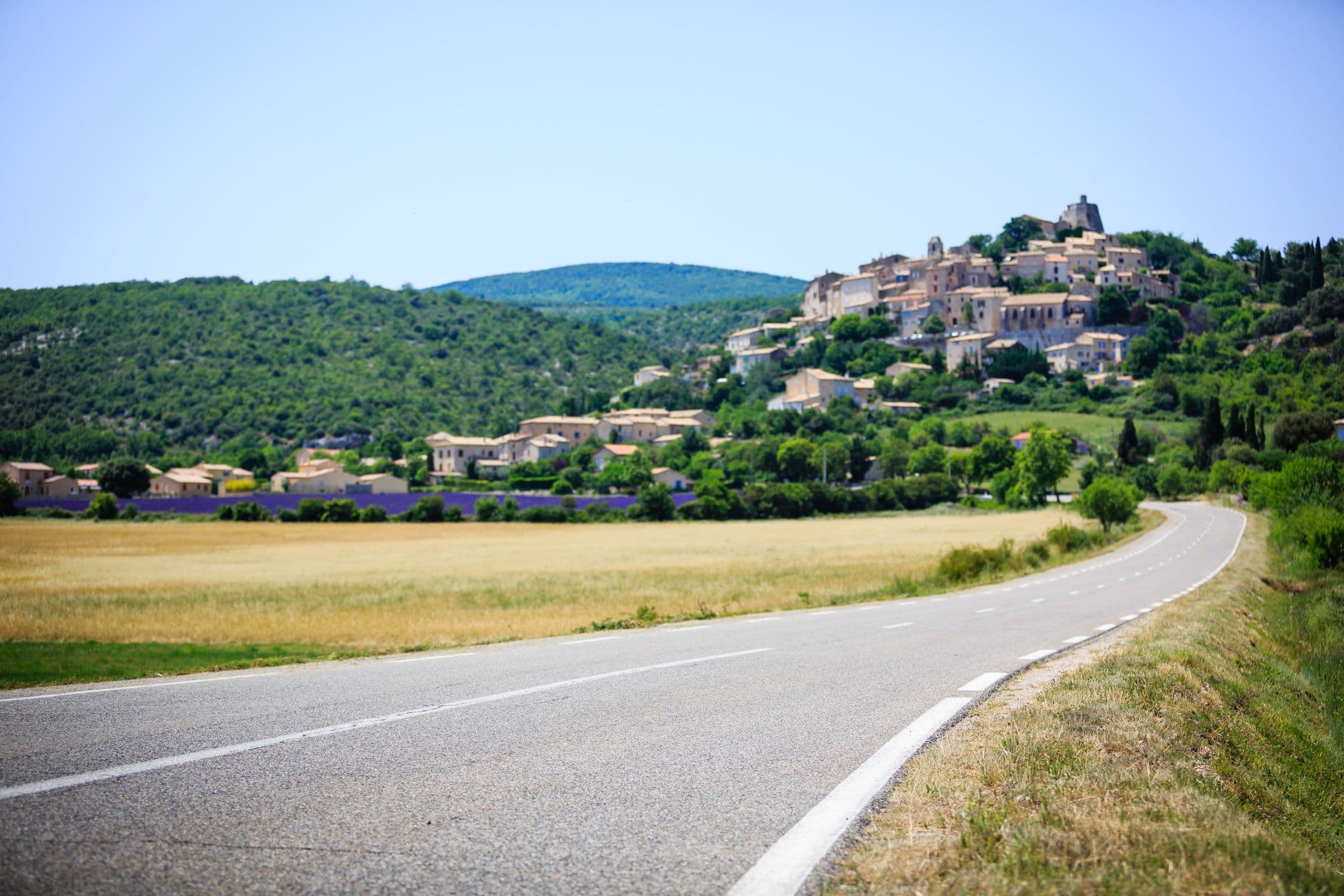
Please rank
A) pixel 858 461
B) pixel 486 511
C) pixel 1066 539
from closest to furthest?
pixel 1066 539 → pixel 486 511 → pixel 858 461

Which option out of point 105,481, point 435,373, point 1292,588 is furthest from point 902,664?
point 435,373

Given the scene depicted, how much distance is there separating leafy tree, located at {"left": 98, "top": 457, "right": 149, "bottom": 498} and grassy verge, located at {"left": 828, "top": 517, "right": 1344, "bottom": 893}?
7484 centimetres

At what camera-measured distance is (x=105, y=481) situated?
236 feet

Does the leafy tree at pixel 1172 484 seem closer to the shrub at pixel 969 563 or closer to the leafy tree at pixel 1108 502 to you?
the leafy tree at pixel 1108 502

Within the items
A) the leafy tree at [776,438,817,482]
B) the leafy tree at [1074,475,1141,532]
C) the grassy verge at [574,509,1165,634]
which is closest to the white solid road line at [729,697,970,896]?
the grassy verge at [574,509,1165,634]

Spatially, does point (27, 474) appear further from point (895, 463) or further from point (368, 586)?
point (895, 463)

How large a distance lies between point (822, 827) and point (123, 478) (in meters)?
80.7

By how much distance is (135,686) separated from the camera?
9.00 m

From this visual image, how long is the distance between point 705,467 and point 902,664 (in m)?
113

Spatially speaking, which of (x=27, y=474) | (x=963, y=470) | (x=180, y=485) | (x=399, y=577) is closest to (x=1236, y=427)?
(x=963, y=470)

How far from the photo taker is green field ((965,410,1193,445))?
120375mm

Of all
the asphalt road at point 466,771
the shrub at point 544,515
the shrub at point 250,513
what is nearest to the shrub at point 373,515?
the shrub at point 250,513

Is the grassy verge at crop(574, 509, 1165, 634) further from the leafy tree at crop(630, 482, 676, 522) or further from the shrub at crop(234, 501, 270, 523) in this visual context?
the shrub at crop(234, 501, 270, 523)

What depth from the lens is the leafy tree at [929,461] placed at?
114125mm
